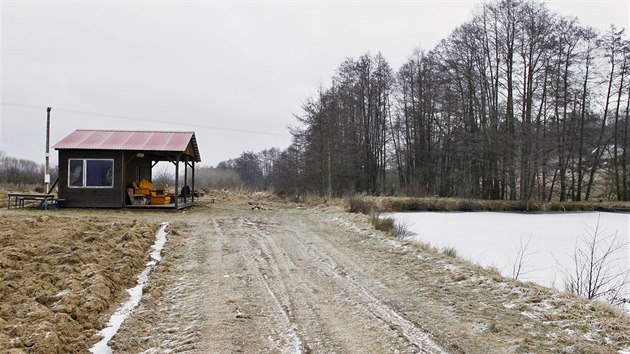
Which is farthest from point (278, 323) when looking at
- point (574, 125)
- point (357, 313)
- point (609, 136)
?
point (609, 136)

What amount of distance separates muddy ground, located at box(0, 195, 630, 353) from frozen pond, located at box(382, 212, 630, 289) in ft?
7.09

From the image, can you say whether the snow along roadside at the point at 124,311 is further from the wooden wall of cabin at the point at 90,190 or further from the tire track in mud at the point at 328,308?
the wooden wall of cabin at the point at 90,190

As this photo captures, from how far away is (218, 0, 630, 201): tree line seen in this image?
2541cm

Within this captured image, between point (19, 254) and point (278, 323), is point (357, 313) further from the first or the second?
point (19, 254)

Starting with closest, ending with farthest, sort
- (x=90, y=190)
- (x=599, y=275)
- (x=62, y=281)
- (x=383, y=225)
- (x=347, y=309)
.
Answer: (x=347, y=309), (x=62, y=281), (x=599, y=275), (x=383, y=225), (x=90, y=190)

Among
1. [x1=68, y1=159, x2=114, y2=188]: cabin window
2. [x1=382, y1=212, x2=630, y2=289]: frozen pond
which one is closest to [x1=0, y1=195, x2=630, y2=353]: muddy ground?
[x1=382, y1=212, x2=630, y2=289]: frozen pond

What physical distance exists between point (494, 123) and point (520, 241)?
17402 mm

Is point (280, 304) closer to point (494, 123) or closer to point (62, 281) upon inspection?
point (62, 281)

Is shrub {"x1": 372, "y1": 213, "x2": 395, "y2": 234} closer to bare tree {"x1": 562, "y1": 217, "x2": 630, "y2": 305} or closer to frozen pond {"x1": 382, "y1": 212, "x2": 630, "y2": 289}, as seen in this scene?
frozen pond {"x1": 382, "y1": 212, "x2": 630, "y2": 289}

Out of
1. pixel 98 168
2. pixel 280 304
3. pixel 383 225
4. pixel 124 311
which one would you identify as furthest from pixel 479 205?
pixel 124 311

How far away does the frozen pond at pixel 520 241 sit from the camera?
8.31 meters

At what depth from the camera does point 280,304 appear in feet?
15.2

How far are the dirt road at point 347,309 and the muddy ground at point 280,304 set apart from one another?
0.05ft

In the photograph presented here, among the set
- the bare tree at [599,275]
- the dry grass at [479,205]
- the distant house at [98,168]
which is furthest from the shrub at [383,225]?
the dry grass at [479,205]
